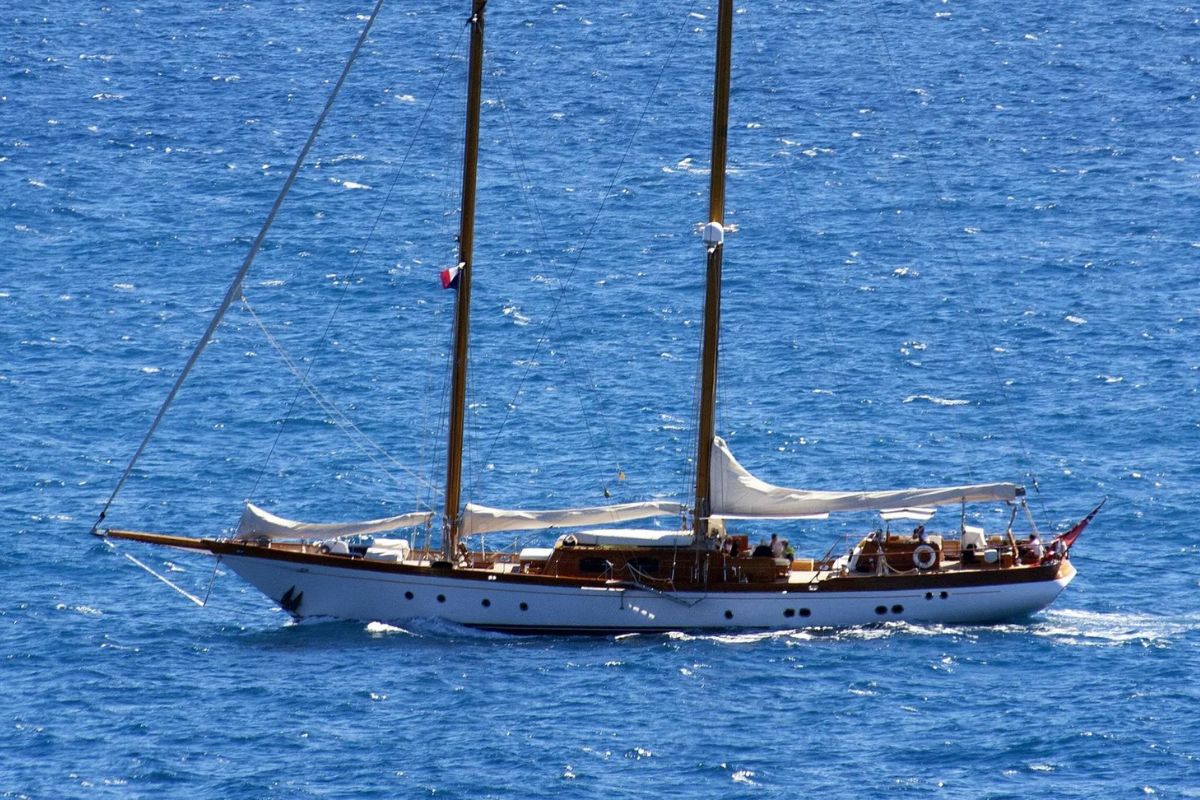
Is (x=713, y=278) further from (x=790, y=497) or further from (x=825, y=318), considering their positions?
(x=825, y=318)

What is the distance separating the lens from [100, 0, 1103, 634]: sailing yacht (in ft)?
241

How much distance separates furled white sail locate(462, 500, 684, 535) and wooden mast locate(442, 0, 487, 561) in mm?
522

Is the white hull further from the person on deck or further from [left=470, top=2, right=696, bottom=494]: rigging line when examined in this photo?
[left=470, top=2, right=696, bottom=494]: rigging line

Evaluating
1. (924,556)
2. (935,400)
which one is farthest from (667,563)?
(935,400)

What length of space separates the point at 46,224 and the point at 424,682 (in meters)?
52.7

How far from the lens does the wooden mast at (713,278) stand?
73.3 m

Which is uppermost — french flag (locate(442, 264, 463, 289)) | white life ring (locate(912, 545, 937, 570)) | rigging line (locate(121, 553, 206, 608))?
french flag (locate(442, 264, 463, 289))

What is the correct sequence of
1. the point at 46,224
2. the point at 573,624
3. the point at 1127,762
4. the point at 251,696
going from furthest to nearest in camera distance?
the point at 46,224, the point at 573,624, the point at 251,696, the point at 1127,762

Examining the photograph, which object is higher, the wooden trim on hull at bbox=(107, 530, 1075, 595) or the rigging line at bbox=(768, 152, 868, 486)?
the rigging line at bbox=(768, 152, 868, 486)

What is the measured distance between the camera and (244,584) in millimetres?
82562

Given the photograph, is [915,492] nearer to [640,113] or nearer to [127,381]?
[127,381]

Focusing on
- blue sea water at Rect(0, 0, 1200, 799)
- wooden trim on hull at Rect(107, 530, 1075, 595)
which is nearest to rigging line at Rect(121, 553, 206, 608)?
blue sea water at Rect(0, 0, 1200, 799)

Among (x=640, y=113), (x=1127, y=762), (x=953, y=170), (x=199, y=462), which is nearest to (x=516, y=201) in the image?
(x=640, y=113)

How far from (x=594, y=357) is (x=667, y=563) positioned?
1092 inches
